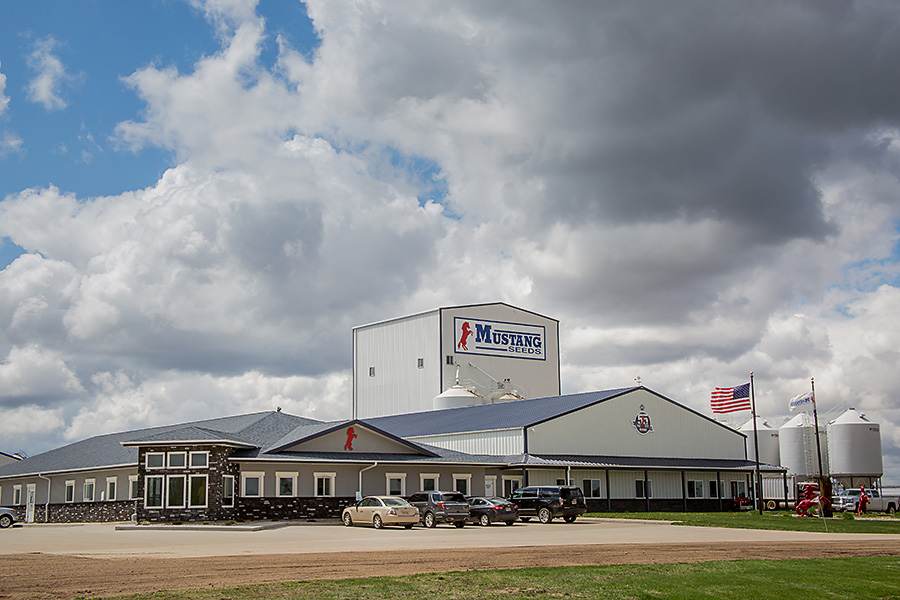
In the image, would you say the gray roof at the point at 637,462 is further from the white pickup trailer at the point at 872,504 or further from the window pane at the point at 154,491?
the window pane at the point at 154,491

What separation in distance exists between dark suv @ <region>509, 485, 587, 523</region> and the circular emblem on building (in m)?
17.1

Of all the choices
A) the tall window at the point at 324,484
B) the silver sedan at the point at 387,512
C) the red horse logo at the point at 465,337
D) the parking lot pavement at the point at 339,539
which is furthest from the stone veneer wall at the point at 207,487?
the red horse logo at the point at 465,337

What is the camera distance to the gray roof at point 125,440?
47.1 m

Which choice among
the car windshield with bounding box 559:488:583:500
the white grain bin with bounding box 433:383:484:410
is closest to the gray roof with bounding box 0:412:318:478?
the car windshield with bounding box 559:488:583:500

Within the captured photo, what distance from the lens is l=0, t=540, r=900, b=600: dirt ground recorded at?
624 inches

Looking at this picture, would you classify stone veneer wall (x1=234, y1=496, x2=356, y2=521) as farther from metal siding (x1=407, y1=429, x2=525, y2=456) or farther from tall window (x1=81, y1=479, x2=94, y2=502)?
tall window (x1=81, y1=479, x2=94, y2=502)

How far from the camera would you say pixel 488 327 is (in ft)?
250

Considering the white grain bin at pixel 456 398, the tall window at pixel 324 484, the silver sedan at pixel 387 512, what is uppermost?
the white grain bin at pixel 456 398

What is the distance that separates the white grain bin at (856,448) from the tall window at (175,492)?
56.5 m

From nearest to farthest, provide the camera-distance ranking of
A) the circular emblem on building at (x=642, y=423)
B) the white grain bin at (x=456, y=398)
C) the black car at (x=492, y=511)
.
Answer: the black car at (x=492, y=511) < the circular emblem on building at (x=642, y=423) < the white grain bin at (x=456, y=398)

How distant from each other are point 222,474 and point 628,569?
89.4ft

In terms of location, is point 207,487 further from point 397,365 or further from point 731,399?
point 397,365

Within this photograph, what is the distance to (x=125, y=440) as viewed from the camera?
55969 millimetres

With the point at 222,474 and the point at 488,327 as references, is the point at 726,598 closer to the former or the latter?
the point at 222,474
